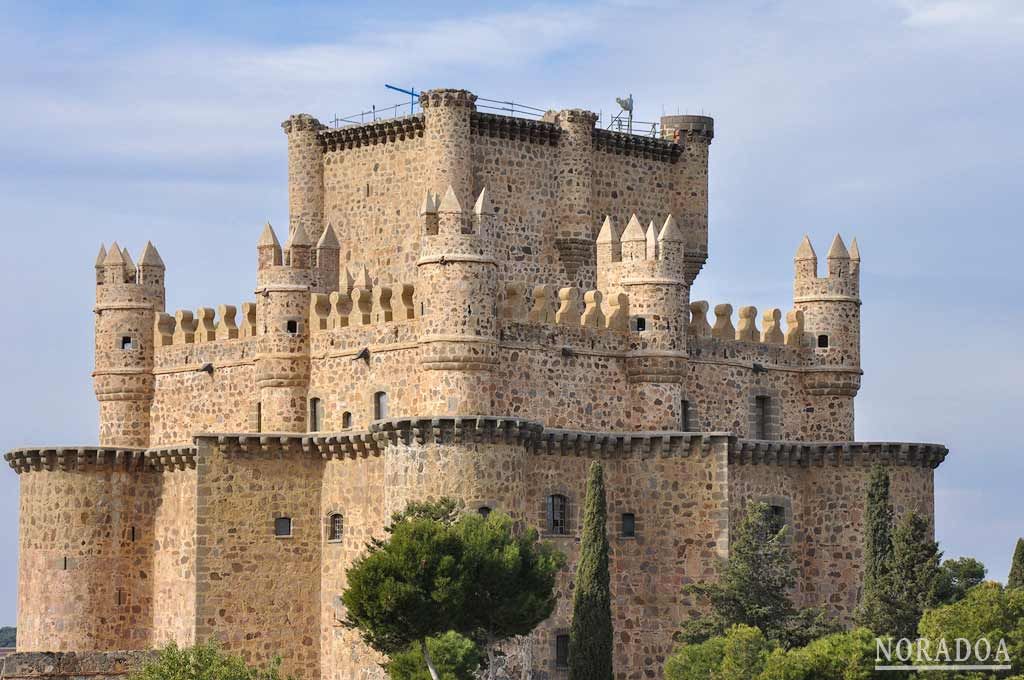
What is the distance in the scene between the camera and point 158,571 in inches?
2776

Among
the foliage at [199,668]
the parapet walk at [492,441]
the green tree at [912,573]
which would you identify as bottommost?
the foliage at [199,668]

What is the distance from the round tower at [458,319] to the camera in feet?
208

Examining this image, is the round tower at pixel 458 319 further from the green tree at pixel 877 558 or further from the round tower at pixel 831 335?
the round tower at pixel 831 335

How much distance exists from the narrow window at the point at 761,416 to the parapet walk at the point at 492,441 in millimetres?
1596

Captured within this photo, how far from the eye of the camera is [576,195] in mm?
72312

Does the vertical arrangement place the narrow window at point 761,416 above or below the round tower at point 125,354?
below

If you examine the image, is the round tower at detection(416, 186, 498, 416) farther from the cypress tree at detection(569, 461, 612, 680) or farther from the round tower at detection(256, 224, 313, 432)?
the round tower at detection(256, 224, 313, 432)

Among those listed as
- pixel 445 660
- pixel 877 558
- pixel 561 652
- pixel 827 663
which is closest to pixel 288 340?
pixel 561 652

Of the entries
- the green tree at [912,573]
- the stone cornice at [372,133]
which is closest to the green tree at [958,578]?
the green tree at [912,573]

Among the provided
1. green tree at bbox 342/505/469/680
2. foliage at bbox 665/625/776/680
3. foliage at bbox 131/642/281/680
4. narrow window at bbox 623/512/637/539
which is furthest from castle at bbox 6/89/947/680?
foliage at bbox 131/642/281/680

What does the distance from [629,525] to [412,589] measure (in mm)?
9386

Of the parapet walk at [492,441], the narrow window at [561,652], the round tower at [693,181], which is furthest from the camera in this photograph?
the round tower at [693,181]

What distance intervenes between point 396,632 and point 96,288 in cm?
1930

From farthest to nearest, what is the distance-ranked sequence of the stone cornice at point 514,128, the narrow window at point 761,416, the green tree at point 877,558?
the narrow window at point 761,416, the stone cornice at point 514,128, the green tree at point 877,558
